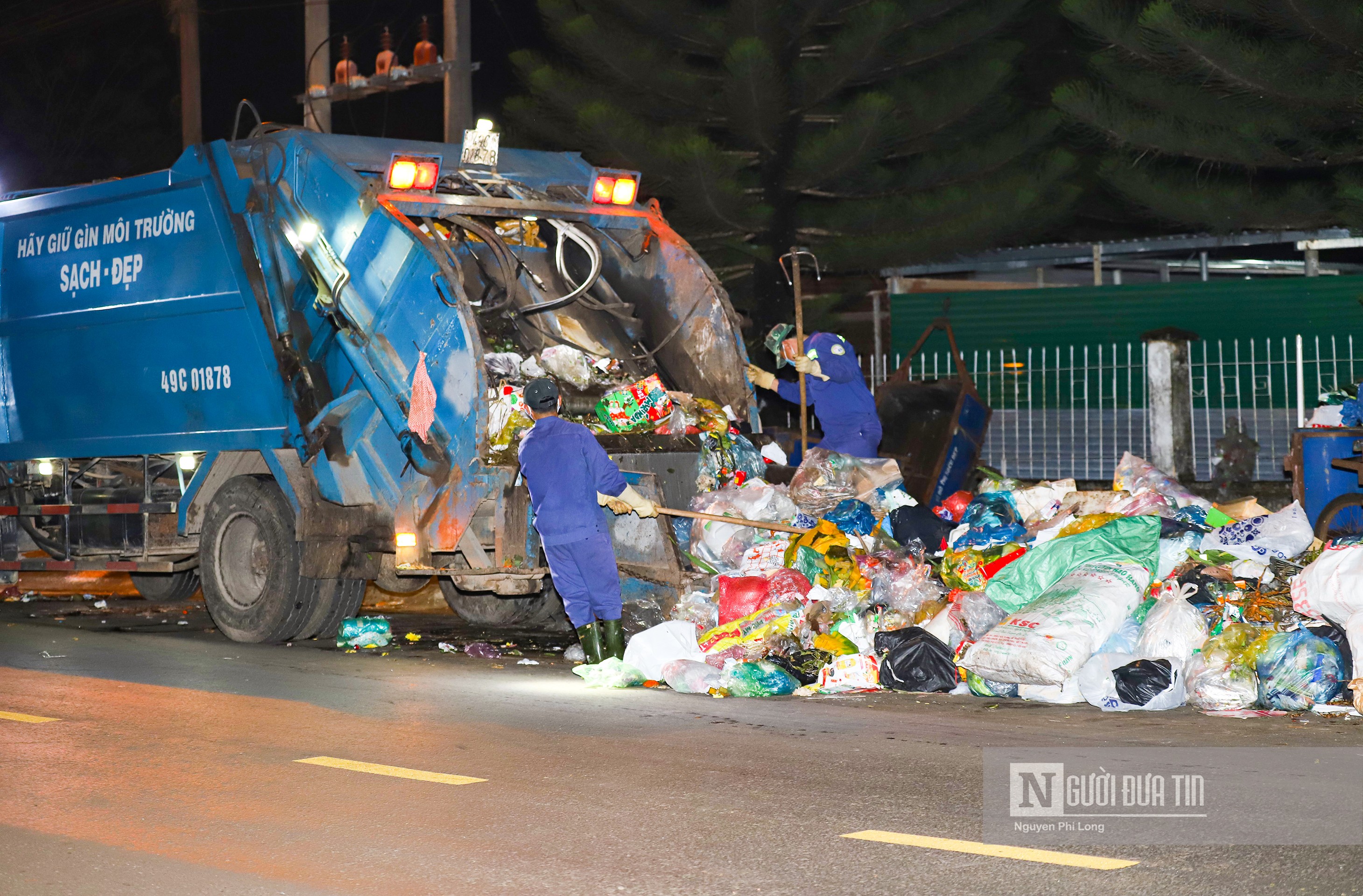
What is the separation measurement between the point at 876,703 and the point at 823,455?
7.58ft

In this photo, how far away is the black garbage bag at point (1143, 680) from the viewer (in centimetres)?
626

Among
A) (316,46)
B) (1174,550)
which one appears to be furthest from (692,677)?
(316,46)

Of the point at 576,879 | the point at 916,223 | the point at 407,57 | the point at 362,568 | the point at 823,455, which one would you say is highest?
the point at 407,57

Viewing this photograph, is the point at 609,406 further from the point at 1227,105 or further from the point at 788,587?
the point at 1227,105

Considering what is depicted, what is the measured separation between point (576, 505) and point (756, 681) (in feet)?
3.81

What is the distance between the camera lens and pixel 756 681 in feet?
22.3

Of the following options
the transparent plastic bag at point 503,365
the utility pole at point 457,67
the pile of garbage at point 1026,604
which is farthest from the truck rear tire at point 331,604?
the utility pole at point 457,67

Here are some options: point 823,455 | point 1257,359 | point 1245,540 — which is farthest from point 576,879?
point 1257,359

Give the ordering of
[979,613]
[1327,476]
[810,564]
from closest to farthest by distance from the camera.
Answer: [979,613] < [810,564] < [1327,476]

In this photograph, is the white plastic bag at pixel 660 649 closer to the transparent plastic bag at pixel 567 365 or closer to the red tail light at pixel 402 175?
the transparent plastic bag at pixel 567 365

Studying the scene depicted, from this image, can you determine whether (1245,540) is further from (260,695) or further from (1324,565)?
(260,695)

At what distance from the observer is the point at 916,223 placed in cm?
1719

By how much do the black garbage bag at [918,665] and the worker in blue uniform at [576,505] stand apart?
1.27m

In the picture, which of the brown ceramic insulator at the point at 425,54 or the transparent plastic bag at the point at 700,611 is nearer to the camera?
the transparent plastic bag at the point at 700,611
